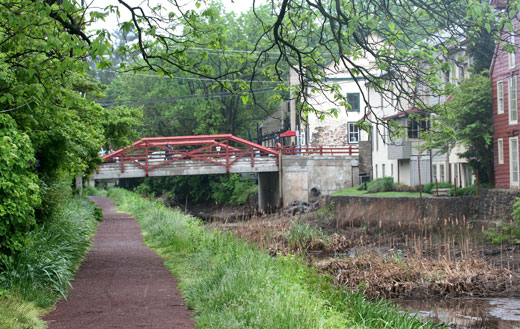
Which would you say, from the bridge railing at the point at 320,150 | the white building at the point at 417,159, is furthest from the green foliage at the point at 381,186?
the bridge railing at the point at 320,150

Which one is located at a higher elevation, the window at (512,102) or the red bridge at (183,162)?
the window at (512,102)

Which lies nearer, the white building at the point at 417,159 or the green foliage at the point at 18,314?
the green foliage at the point at 18,314

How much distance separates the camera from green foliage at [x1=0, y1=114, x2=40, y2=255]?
348 inches

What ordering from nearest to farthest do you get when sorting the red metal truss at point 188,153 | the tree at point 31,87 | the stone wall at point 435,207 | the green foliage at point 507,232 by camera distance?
1. the tree at point 31,87
2. the green foliage at point 507,232
3. the stone wall at point 435,207
4. the red metal truss at point 188,153

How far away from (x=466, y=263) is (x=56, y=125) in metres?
10.2

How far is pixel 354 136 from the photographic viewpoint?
53.3 meters

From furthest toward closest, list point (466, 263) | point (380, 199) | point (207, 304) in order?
point (380, 199), point (466, 263), point (207, 304)

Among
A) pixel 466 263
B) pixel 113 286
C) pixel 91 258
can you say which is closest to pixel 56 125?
pixel 113 286

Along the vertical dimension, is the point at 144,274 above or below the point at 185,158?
below

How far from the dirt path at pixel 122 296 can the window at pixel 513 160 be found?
17.3 m

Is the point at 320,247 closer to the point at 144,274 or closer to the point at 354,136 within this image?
the point at 144,274

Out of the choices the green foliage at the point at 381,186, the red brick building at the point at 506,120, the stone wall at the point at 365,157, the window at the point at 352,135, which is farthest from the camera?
the window at the point at 352,135

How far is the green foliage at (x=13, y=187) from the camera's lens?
885cm

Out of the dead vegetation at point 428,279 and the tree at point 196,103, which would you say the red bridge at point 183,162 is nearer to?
the tree at point 196,103
